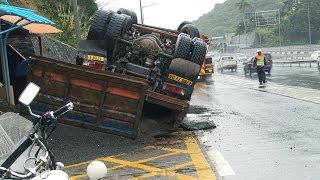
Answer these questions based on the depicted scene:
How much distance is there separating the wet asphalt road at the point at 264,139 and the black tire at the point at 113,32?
2731mm

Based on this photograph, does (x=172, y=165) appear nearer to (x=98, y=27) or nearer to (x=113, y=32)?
(x=113, y=32)

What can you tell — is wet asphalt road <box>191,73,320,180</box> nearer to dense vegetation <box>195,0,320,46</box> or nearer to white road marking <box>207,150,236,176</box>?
white road marking <box>207,150,236,176</box>

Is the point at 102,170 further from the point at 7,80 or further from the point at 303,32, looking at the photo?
the point at 303,32

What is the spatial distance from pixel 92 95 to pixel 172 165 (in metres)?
2.03

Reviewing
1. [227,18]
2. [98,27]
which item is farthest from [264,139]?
[227,18]

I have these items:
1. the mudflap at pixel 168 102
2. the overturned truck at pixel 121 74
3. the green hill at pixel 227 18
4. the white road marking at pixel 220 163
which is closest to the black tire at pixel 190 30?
the overturned truck at pixel 121 74

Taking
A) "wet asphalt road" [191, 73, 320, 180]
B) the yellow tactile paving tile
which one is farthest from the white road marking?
the yellow tactile paving tile

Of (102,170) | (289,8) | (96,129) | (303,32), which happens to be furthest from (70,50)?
(289,8)

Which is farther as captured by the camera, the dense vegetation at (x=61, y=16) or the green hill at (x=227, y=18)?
the green hill at (x=227, y=18)

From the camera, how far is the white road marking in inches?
249

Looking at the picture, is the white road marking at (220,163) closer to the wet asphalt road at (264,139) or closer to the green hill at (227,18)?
the wet asphalt road at (264,139)

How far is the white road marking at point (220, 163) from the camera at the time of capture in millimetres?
6331

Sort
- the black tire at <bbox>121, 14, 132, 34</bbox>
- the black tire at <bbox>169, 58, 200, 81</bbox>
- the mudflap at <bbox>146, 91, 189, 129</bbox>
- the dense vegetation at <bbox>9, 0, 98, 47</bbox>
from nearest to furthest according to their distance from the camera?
the mudflap at <bbox>146, 91, 189, 129</bbox>, the black tire at <bbox>169, 58, 200, 81</bbox>, the black tire at <bbox>121, 14, 132, 34</bbox>, the dense vegetation at <bbox>9, 0, 98, 47</bbox>

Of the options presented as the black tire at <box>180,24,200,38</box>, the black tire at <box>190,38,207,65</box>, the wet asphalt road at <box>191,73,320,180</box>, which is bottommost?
the wet asphalt road at <box>191,73,320,180</box>
